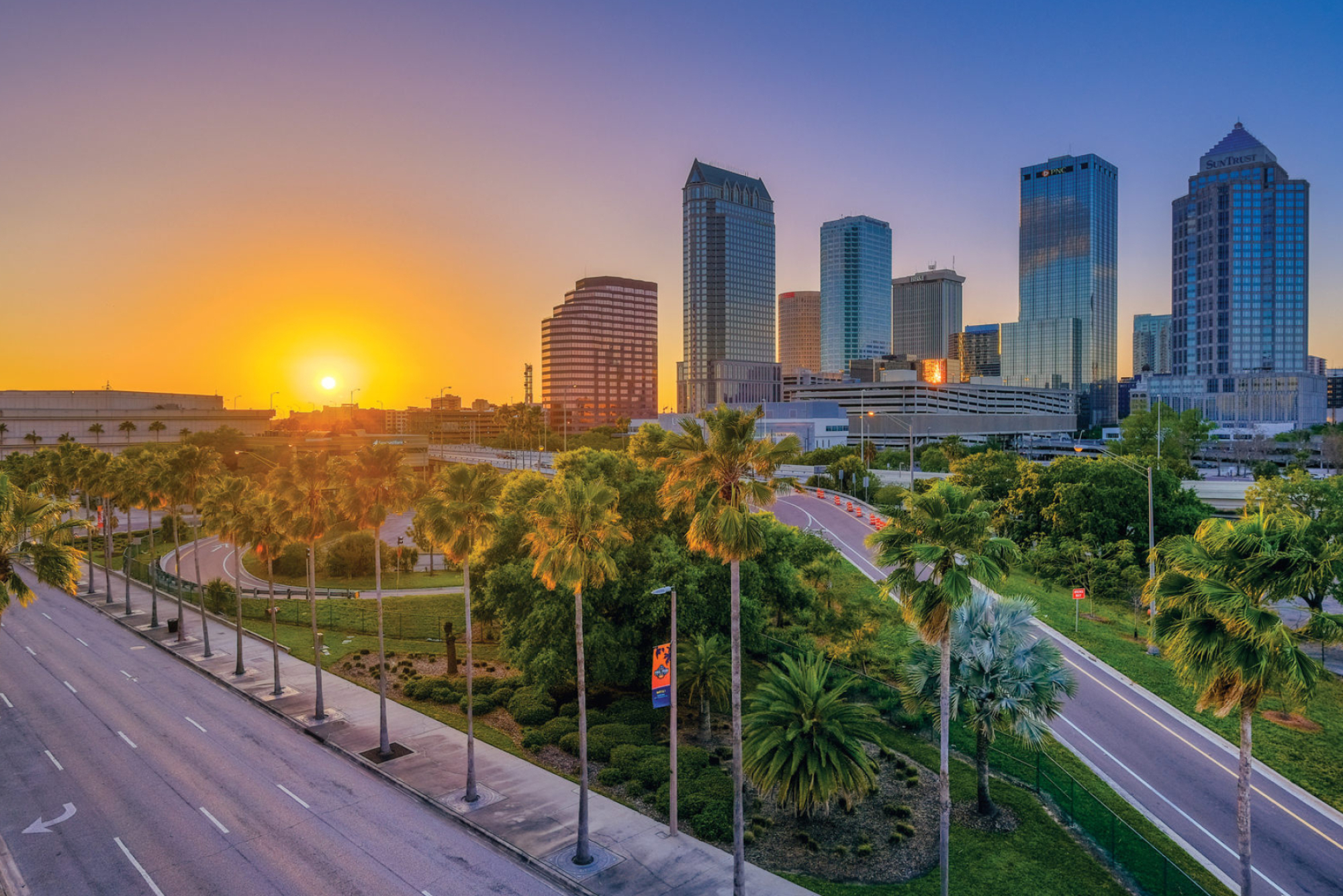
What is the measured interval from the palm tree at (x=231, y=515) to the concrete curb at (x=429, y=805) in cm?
337

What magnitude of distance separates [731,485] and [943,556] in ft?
20.0

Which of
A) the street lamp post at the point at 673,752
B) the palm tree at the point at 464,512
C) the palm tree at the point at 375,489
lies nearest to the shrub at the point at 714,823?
the street lamp post at the point at 673,752

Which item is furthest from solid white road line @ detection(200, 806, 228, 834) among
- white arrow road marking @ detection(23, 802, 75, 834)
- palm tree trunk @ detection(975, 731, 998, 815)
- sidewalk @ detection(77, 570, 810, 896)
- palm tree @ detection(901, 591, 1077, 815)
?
palm tree trunk @ detection(975, 731, 998, 815)

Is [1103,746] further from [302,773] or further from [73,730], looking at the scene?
[73,730]

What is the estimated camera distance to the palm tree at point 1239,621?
17.1 meters

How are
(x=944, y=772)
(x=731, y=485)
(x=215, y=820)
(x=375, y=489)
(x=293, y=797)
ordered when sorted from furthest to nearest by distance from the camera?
(x=375, y=489) < (x=293, y=797) < (x=215, y=820) < (x=731, y=485) < (x=944, y=772)

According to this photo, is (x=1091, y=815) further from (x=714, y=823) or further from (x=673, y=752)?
(x=673, y=752)

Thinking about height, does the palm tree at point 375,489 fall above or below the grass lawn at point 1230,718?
above

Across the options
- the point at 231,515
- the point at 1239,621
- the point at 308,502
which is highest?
the point at 308,502

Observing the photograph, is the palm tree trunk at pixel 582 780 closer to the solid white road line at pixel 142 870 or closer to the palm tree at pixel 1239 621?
the solid white road line at pixel 142 870

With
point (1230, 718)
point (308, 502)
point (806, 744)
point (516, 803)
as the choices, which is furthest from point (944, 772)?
point (308, 502)

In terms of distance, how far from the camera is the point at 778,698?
26.4 m

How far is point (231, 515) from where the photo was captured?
4122 cm

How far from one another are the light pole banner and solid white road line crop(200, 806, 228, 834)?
49.0 ft
